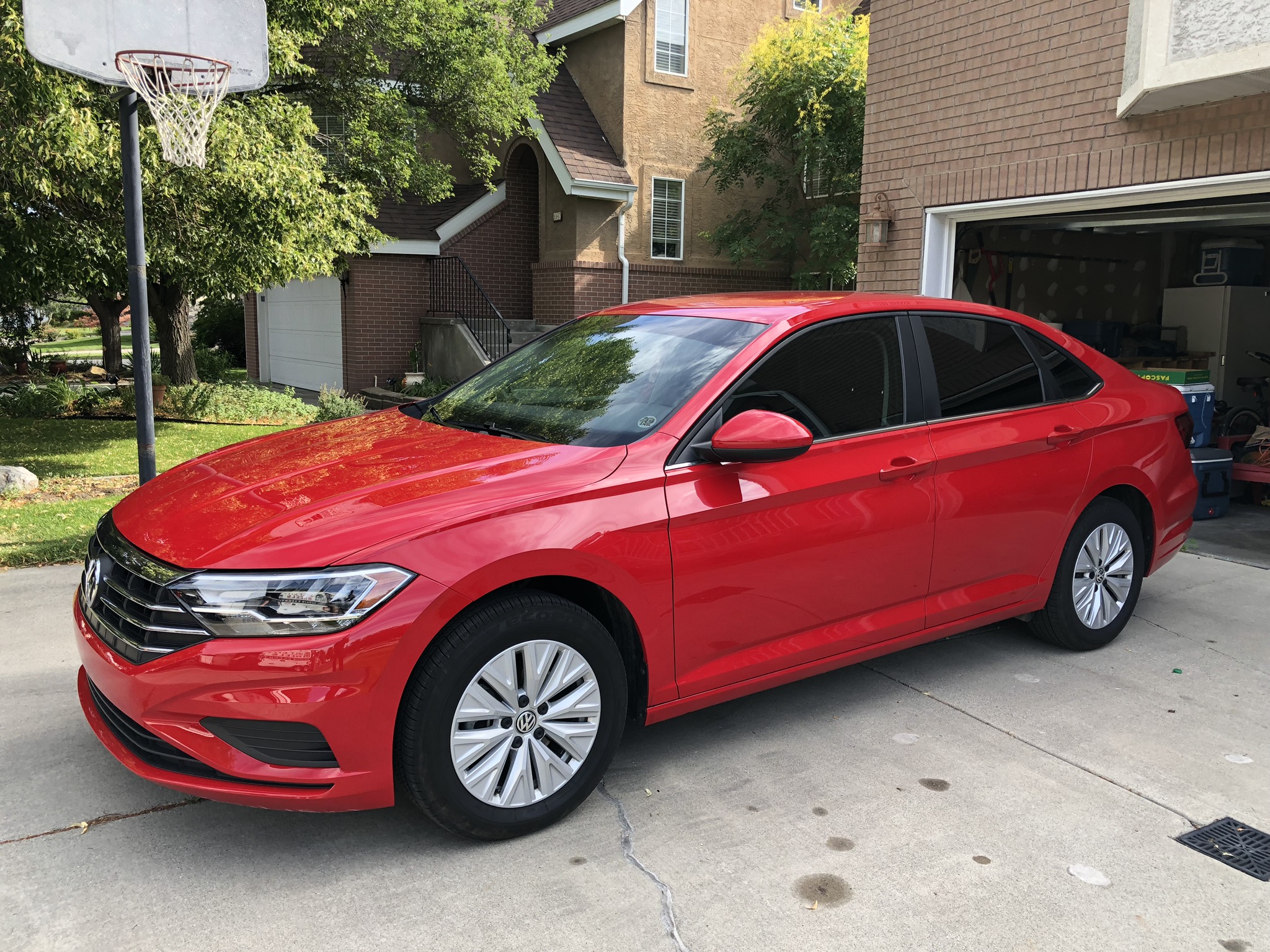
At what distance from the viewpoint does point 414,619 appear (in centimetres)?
298

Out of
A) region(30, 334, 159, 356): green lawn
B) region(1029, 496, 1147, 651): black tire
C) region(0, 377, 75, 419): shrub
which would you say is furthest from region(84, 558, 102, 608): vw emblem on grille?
region(30, 334, 159, 356): green lawn

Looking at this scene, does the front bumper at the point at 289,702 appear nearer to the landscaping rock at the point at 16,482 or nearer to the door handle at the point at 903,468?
the door handle at the point at 903,468

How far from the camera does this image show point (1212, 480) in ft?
28.9

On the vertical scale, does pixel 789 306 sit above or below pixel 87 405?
above

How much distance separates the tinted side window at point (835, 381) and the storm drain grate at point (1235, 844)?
1835 millimetres

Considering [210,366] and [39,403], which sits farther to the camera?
[210,366]

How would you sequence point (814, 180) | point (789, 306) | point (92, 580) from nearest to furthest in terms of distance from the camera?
point (92, 580) → point (789, 306) → point (814, 180)

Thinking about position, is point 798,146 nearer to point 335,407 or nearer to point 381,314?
point 381,314

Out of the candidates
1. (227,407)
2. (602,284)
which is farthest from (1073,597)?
(602,284)

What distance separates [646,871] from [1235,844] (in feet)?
6.52

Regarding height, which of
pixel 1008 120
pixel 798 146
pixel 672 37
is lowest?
pixel 1008 120

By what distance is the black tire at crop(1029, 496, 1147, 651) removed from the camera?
16.2 feet

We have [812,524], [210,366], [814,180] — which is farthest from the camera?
[210,366]

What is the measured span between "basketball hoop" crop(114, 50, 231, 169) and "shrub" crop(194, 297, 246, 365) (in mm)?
19521
